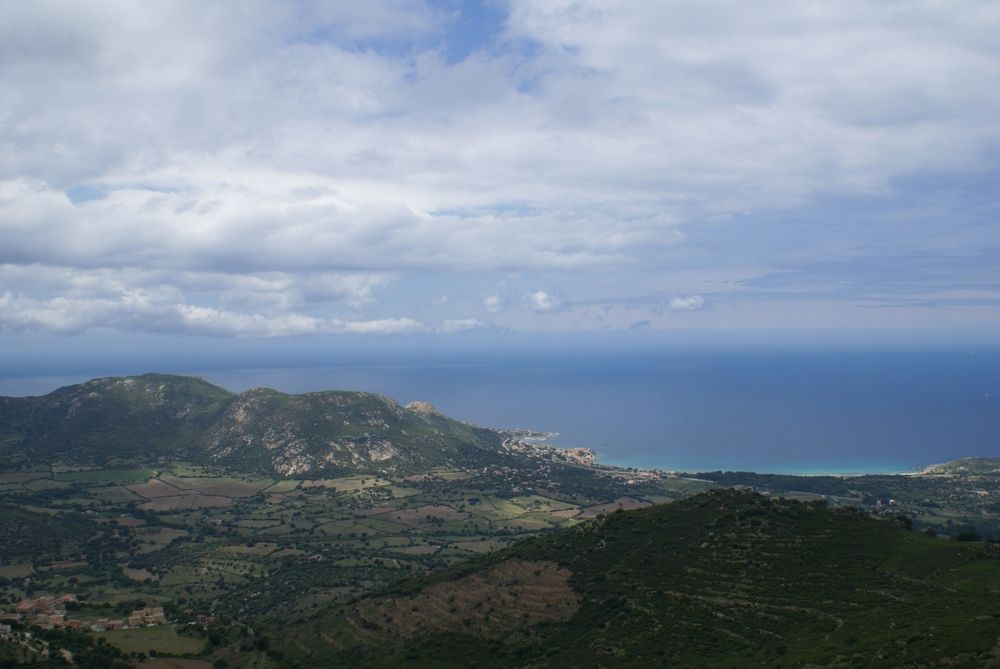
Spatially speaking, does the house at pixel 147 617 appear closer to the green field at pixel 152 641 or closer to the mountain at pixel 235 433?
the green field at pixel 152 641

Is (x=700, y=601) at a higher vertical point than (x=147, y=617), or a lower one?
higher

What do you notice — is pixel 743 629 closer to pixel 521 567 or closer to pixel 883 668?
pixel 883 668

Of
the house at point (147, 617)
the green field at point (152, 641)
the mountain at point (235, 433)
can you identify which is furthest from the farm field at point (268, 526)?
the mountain at point (235, 433)

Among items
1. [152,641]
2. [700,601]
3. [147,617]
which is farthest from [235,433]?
[700,601]

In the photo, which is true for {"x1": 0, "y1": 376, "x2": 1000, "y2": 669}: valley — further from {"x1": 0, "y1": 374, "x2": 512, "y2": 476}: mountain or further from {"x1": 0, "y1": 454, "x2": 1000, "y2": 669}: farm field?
{"x1": 0, "y1": 374, "x2": 512, "y2": 476}: mountain

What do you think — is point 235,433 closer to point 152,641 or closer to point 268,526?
point 268,526

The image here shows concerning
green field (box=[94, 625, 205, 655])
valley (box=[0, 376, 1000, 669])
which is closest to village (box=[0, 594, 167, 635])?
valley (box=[0, 376, 1000, 669])
